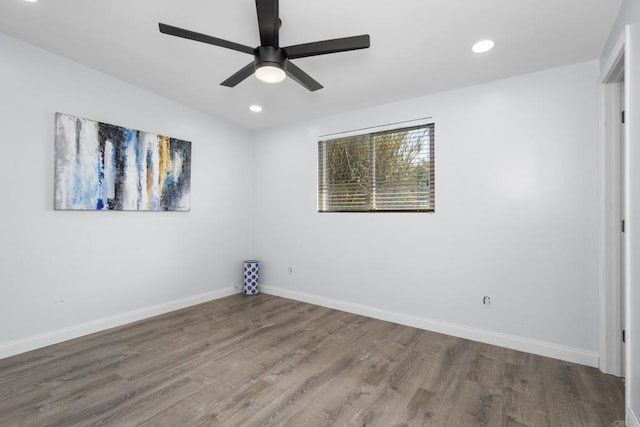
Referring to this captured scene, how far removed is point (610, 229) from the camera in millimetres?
2305

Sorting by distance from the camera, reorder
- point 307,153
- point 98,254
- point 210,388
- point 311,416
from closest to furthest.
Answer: point 311,416
point 210,388
point 98,254
point 307,153

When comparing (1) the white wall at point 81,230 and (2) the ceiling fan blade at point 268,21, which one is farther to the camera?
(1) the white wall at point 81,230

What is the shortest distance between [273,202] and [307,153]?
0.93 metres

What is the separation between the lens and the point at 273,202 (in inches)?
179

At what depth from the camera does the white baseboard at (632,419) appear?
5.03 ft

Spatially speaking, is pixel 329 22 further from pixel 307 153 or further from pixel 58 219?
pixel 58 219

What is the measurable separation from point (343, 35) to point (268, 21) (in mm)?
769

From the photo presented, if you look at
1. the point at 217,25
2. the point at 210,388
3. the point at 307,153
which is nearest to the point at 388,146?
the point at 307,153

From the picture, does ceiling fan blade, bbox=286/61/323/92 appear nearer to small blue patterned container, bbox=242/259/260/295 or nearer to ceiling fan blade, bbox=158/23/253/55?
ceiling fan blade, bbox=158/23/253/55

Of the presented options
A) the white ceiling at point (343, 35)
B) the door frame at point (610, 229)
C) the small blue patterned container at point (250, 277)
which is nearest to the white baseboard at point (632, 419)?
the door frame at point (610, 229)

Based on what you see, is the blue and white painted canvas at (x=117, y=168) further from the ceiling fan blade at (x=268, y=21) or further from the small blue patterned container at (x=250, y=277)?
the ceiling fan blade at (x=268, y=21)

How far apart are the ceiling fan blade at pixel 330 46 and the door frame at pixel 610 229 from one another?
75.7 inches

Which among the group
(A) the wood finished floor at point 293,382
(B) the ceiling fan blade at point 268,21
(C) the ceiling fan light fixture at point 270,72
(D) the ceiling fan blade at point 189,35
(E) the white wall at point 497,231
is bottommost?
(A) the wood finished floor at point 293,382

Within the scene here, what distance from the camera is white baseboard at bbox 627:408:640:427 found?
153 centimetres
